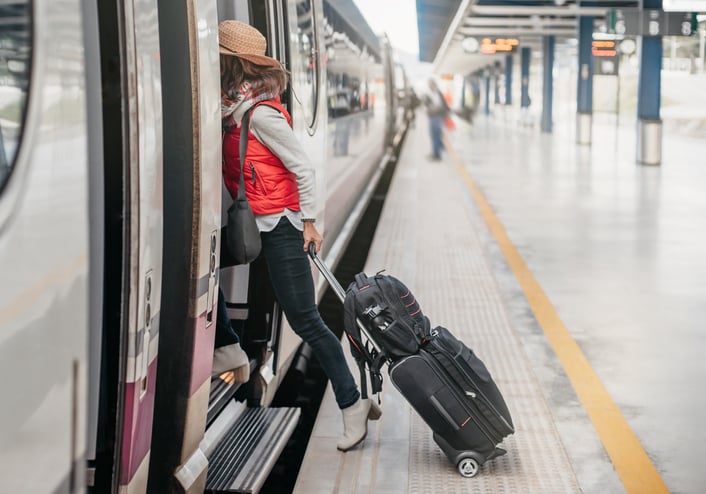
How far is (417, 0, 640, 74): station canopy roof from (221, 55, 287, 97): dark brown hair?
63.2 feet

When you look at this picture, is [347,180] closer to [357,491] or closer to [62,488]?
[357,491]

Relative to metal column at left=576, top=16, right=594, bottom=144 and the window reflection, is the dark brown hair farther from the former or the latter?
metal column at left=576, top=16, right=594, bottom=144

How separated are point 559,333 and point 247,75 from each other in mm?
3307

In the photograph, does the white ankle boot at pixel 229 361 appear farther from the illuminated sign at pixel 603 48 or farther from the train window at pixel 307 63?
the illuminated sign at pixel 603 48

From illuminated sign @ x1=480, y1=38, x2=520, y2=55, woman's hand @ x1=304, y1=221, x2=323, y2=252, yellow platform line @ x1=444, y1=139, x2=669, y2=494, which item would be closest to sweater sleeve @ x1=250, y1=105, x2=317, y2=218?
woman's hand @ x1=304, y1=221, x2=323, y2=252

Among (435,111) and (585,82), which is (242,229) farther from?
(585,82)

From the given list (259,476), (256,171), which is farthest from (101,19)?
(259,476)

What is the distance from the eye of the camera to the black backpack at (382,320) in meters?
3.94

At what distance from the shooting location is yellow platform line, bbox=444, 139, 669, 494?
13.3 feet

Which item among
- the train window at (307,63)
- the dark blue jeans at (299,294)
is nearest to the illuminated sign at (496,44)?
the train window at (307,63)

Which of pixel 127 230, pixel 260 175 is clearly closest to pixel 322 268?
pixel 260 175

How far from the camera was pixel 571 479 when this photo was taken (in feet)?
13.0

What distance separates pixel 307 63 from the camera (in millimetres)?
5637

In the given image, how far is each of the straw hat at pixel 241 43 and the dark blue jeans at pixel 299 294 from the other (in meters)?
→ 0.63
